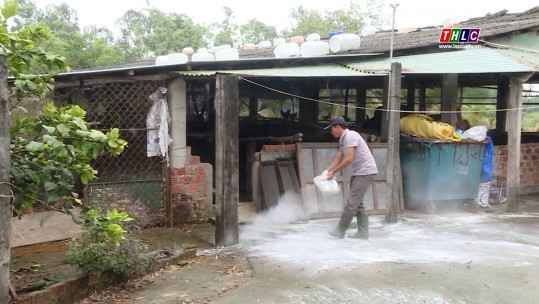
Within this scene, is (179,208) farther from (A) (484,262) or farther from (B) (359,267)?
(A) (484,262)

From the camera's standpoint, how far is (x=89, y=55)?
20016mm

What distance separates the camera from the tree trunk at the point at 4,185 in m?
3.23

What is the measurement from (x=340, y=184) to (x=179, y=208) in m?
2.63

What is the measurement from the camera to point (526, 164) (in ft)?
34.6

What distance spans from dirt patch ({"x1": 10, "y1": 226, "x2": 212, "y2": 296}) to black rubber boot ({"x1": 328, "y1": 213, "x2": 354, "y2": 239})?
1.71 metres

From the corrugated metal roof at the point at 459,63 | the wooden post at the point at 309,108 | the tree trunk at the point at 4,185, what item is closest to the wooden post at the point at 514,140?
the corrugated metal roof at the point at 459,63

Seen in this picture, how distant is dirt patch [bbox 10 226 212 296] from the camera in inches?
180

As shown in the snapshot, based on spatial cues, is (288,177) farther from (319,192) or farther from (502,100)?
(502,100)

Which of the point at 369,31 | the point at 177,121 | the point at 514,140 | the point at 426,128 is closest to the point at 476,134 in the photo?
the point at 514,140

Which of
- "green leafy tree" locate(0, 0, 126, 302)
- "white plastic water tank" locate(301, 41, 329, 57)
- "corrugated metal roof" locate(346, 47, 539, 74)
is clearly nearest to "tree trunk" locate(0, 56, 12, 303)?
"green leafy tree" locate(0, 0, 126, 302)

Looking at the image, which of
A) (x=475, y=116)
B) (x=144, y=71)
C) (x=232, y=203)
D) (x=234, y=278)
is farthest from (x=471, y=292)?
(x=475, y=116)

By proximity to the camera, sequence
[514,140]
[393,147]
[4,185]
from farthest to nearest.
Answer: [514,140], [393,147], [4,185]

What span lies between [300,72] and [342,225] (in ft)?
7.35

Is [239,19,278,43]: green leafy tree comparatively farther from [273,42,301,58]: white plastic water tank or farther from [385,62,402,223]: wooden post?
[385,62,402,223]: wooden post
